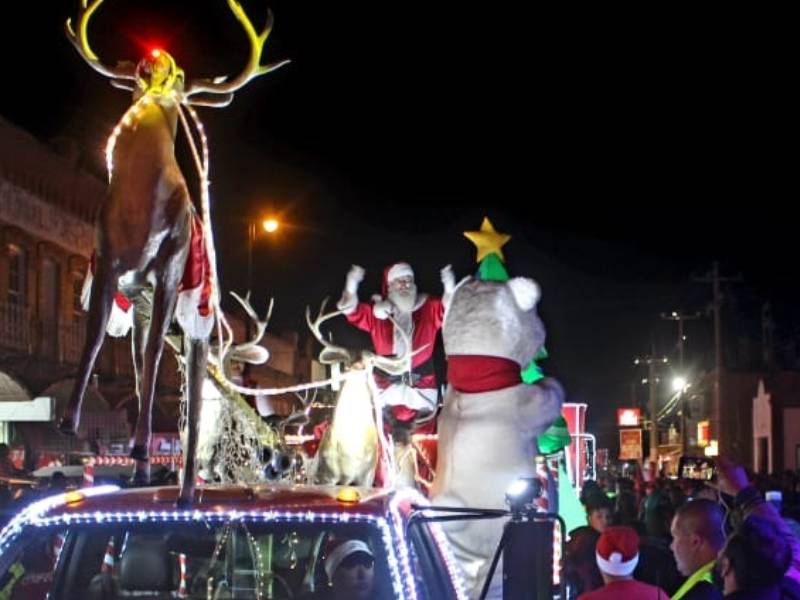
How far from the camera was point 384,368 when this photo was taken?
10891mm

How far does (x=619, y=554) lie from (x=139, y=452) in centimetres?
228

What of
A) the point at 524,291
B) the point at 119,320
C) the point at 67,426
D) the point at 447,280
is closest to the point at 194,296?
the point at 119,320

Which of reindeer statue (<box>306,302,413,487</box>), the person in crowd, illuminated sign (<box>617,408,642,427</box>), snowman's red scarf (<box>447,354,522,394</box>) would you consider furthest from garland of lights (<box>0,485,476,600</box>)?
illuminated sign (<box>617,408,642,427</box>)

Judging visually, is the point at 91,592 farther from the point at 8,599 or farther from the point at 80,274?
the point at 80,274

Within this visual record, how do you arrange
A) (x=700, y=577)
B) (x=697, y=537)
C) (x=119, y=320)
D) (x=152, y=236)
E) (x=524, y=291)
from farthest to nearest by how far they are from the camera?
(x=524, y=291)
(x=697, y=537)
(x=700, y=577)
(x=119, y=320)
(x=152, y=236)

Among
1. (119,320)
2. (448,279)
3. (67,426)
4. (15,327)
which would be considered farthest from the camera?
(15,327)

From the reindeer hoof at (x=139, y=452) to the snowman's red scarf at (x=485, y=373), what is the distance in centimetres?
398

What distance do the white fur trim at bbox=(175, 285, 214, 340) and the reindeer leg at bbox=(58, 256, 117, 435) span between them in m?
0.64

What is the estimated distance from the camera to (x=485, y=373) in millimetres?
9062

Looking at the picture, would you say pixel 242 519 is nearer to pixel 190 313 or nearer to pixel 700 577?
pixel 190 313

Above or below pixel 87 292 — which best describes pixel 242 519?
below

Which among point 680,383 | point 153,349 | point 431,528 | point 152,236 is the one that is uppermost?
point 680,383

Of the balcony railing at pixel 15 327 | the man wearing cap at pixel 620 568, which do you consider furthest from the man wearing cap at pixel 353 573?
the balcony railing at pixel 15 327

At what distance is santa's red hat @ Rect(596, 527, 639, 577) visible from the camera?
602cm
